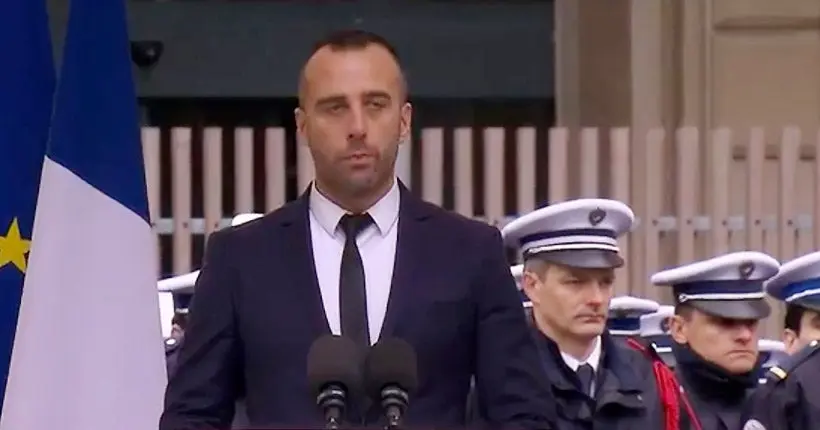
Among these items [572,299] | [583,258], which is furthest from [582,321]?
[583,258]

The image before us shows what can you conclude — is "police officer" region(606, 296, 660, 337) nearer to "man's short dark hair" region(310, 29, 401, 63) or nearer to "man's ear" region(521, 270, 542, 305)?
"man's ear" region(521, 270, 542, 305)

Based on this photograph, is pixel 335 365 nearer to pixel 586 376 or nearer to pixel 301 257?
pixel 301 257

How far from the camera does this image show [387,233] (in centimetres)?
371

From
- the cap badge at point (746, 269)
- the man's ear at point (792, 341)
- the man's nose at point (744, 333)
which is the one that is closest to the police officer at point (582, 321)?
the man's nose at point (744, 333)

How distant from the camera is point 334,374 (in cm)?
324

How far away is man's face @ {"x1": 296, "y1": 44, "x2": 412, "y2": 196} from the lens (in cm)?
355

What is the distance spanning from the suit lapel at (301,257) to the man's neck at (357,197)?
83mm

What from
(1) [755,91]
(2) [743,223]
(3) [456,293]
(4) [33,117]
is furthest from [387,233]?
(1) [755,91]

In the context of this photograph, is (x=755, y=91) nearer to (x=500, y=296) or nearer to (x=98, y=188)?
(x=98, y=188)

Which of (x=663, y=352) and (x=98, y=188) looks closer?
(x=98, y=188)

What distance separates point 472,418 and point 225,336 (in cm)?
45

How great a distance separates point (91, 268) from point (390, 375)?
82.8 inches

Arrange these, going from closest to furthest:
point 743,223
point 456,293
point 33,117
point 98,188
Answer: point 456,293, point 98,188, point 33,117, point 743,223

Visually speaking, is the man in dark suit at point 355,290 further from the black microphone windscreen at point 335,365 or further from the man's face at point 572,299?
the man's face at point 572,299
